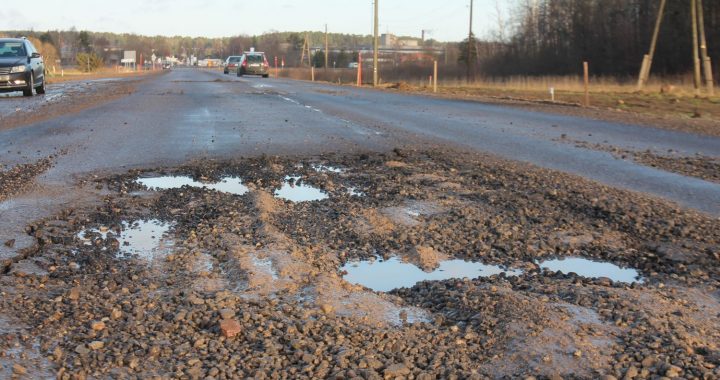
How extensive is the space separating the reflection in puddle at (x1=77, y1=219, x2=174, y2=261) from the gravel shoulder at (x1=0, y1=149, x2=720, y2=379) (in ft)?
0.11

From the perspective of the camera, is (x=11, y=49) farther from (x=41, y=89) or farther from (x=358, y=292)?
(x=358, y=292)

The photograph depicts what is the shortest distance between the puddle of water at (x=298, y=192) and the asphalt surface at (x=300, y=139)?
6.13ft

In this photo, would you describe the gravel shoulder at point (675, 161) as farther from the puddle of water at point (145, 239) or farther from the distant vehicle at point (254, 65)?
the distant vehicle at point (254, 65)

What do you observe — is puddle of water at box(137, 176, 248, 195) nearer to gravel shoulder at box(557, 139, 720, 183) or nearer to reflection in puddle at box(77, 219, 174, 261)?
reflection in puddle at box(77, 219, 174, 261)

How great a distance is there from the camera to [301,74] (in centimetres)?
7256

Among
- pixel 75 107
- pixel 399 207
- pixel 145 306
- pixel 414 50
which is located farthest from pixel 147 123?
pixel 414 50

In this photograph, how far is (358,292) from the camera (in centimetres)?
438

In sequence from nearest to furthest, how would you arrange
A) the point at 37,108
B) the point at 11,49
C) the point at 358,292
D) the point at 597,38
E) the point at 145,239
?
the point at 358,292, the point at 145,239, the point at 37,108, the point at 11,49, the point at 597,38

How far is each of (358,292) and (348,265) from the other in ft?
2.17

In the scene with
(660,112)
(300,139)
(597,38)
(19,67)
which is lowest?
(300,139)

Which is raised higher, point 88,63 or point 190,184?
→ point 88,63

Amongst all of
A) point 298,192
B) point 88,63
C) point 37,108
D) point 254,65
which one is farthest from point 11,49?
point 88,63

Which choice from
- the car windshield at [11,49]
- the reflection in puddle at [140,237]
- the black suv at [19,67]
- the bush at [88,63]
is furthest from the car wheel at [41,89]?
the bush at [88,63]

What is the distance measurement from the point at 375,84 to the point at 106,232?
38108 millimetres
